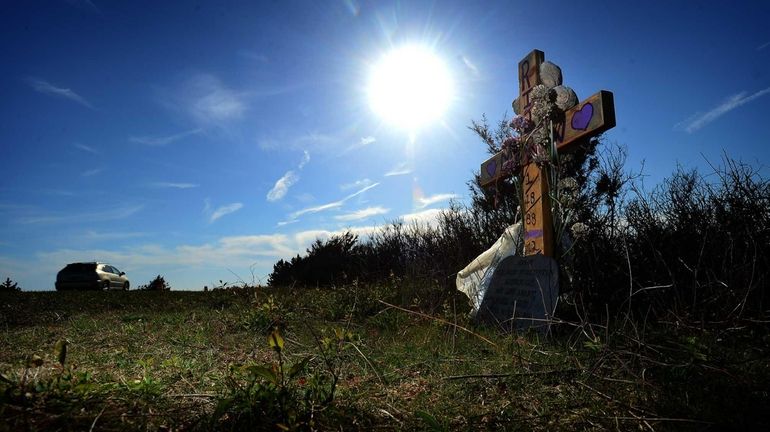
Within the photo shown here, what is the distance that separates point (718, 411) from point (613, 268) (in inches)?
160

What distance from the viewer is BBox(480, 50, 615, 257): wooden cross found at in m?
4.03

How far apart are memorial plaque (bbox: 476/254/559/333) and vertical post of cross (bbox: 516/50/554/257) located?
0.28 meters

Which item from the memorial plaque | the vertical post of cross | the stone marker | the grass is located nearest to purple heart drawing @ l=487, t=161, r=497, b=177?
the stone marker

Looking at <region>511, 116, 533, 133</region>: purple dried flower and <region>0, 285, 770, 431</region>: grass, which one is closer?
<region>0, 285, 770, 431</region>: grass

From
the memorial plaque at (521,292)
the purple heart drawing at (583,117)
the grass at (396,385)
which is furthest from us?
the purple heart drawing at (583,117)

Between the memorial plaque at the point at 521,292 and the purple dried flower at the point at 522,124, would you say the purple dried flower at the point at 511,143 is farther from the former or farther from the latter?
the memorial plaque at the point at 521,292

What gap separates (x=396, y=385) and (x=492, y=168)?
13.5ft

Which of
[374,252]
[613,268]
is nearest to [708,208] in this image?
[613,268]

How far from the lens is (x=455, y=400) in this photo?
184 centimetres

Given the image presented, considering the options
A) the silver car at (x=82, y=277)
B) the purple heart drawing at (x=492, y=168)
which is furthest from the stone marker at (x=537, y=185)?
the silver car at (x=82, y=277)

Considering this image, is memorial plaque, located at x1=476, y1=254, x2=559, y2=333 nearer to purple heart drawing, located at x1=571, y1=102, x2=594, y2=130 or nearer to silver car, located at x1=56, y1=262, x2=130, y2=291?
purple heart drawing, located at x1=571, y1=102, x2=594, y2=130

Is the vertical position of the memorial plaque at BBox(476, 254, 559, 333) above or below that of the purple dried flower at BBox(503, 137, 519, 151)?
below

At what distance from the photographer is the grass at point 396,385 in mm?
1371

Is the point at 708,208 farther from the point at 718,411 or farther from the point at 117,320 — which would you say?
the point at 117,320
